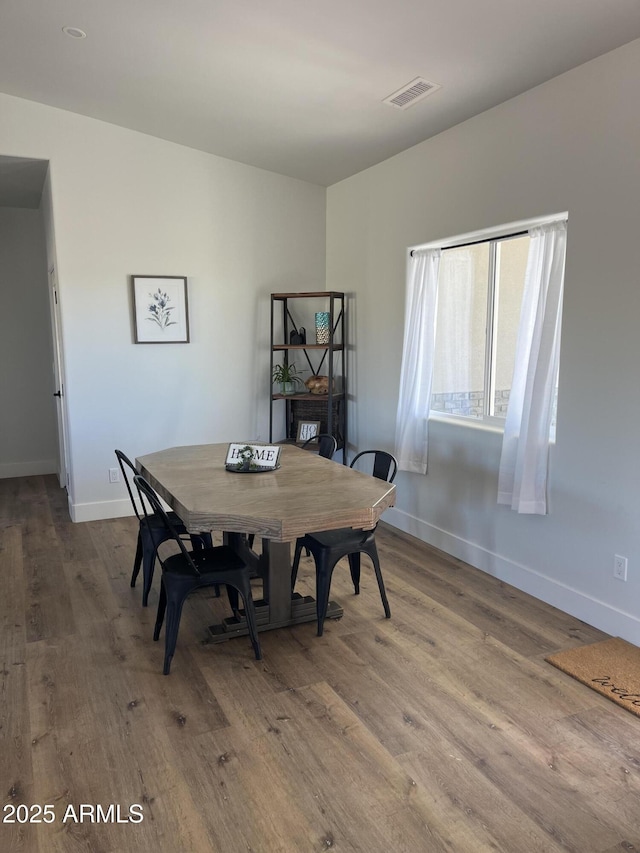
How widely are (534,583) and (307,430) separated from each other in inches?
95.2

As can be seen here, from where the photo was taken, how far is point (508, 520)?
362 cm

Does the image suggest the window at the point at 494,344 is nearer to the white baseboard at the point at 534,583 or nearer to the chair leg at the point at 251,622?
the white baseboard at the point at 534,583

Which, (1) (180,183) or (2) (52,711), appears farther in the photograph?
(1) (180,183)

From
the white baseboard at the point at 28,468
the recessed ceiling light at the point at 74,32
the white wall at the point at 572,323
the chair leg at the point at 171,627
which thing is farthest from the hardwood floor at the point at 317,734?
the white baseboard at the point at 28,468

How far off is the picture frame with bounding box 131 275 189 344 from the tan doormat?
3646mm

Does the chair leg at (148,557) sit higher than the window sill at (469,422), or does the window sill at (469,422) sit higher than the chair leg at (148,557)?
the window sill at (469,422)

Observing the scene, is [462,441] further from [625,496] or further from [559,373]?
[625,496]

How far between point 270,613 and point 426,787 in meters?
1.24

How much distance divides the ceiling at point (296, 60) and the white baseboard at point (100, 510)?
292cm

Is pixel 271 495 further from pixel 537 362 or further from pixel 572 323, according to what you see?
pixel 572 323

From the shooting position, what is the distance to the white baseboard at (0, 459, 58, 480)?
6543 millimetres

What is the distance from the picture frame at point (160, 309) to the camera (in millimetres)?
4922

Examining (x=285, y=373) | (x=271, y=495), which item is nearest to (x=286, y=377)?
(x=285, y=373)

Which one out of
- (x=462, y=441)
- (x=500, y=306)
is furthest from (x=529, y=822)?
(x=500, y=306)
